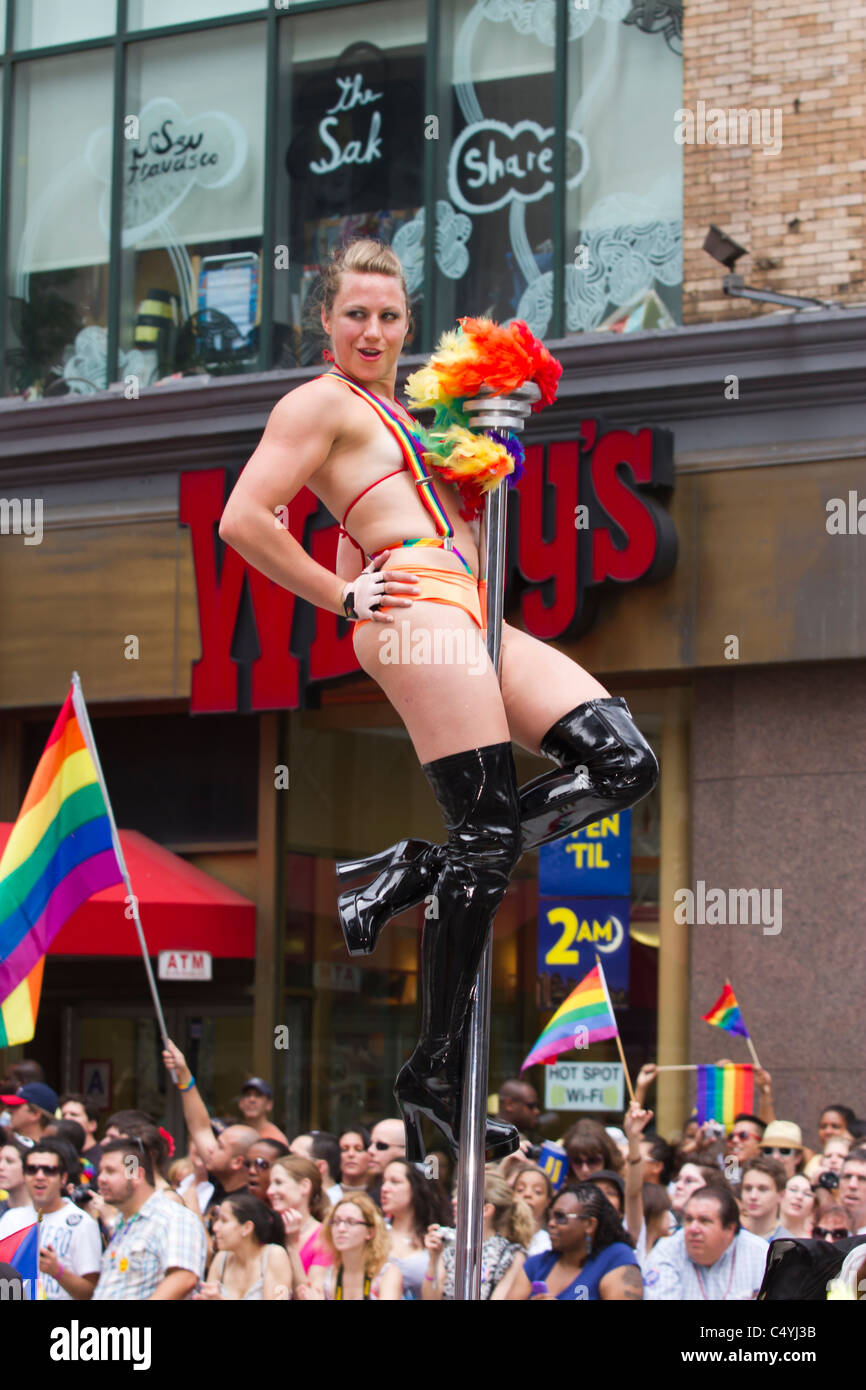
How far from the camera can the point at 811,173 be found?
43.1 feet

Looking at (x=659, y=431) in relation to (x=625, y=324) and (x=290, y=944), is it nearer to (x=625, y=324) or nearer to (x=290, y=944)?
(x=625, y=324)

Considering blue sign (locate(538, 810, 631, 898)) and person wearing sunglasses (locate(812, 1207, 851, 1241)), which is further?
blue sign (locate(538, 810, 631, 898))

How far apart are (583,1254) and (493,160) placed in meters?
9.79

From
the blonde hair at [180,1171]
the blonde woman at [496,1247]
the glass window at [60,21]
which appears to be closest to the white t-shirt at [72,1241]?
the blonde woman at [496,1247]

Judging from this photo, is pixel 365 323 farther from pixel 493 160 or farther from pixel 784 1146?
pixel 493 160

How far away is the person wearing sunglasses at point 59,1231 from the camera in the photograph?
A: 24.4ft

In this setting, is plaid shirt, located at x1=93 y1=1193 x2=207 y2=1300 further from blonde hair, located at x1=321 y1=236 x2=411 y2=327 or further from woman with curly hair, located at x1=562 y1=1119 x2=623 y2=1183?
blonde hair, located at x1=321 y1=236 x2=411 y2=327

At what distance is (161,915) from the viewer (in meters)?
13.8

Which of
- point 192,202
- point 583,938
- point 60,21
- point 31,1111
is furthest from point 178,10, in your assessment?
point 31,1111

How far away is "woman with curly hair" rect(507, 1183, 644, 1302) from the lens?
22.1 feet

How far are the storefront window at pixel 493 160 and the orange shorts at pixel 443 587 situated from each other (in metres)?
9.99

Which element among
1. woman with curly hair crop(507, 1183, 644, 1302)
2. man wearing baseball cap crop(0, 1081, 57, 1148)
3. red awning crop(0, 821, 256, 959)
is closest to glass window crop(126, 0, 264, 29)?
red awning crop(0, 821, 256, 959)

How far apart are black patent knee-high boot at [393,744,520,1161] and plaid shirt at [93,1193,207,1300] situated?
10.1 ft

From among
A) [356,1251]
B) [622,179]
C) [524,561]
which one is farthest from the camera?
[622,179]
